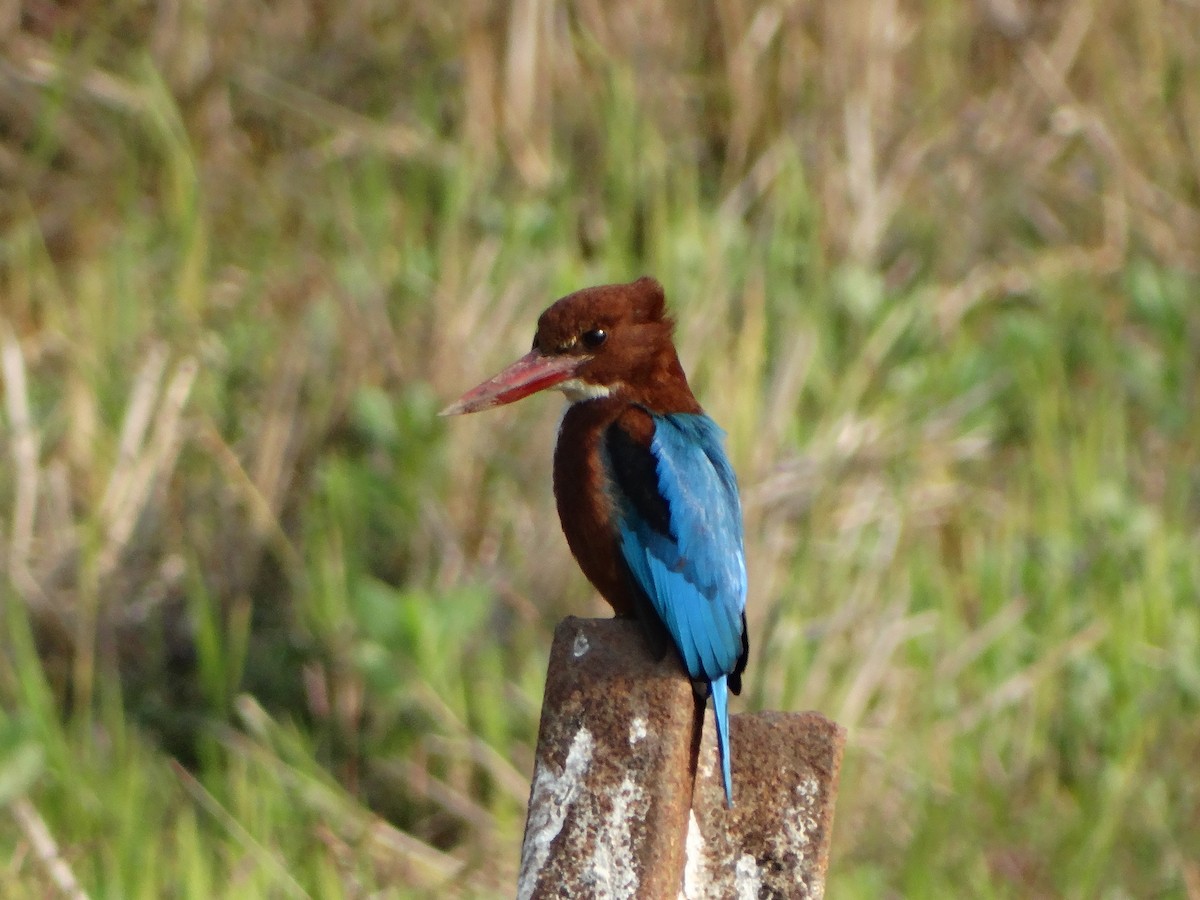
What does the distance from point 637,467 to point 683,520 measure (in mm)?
85

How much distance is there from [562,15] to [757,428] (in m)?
1.61

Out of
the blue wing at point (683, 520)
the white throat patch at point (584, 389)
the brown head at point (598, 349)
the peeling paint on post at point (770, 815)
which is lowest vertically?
the peeling paint on post at point (770, 815)

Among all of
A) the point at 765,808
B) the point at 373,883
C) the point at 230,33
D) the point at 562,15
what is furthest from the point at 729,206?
the point at 765,808

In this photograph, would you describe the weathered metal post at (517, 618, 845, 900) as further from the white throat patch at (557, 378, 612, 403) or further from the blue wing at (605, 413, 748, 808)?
the white throat patch at (557, 378, 612, 403)

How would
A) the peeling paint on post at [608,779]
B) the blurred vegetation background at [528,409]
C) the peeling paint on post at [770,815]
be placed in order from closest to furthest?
1. the peeling paint on post at [608,779]
2. the peeling paint on post at [770,815]
3. the blurred vegetation background at [528,409]

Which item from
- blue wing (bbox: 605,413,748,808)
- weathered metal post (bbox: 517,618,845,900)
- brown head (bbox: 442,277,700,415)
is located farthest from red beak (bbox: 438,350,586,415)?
weathered metal post (bbox: 517,618,845,900)

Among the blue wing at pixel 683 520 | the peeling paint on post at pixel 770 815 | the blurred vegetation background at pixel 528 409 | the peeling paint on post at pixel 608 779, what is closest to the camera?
the peeling paint on post at pixel 608 779

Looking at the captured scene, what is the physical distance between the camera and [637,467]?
2158 millimetres

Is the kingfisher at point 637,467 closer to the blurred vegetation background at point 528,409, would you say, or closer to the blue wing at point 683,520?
the blue wing at point 683,520

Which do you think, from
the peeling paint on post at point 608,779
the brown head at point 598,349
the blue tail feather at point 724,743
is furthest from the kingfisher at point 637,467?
the peeling paint on post at point 608,779

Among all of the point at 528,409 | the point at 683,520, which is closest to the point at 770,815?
the point at 683,520

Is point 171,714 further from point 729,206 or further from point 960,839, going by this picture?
point 729,206

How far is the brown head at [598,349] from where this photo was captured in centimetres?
225

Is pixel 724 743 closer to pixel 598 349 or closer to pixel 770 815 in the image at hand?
pixel 770 815
